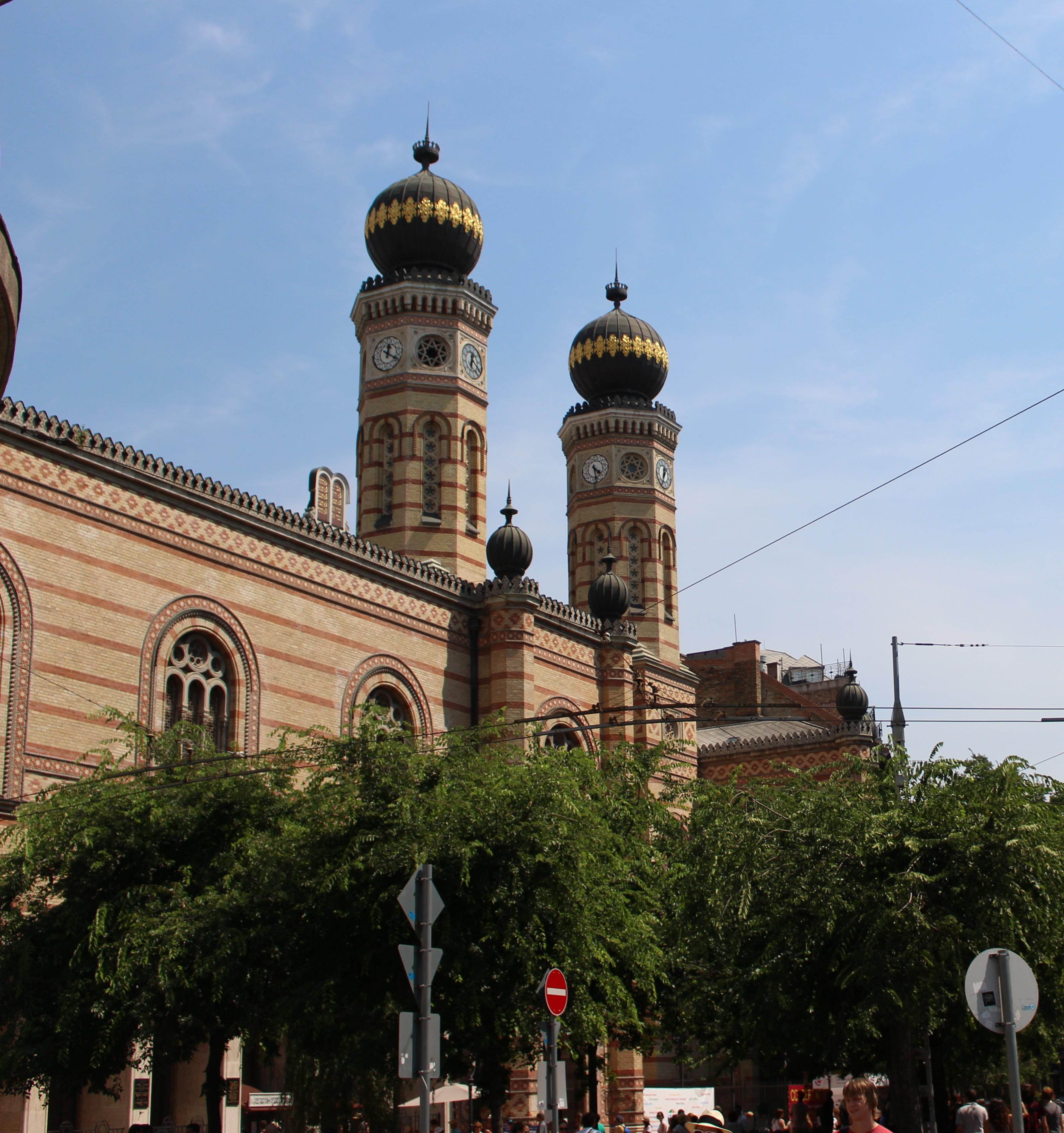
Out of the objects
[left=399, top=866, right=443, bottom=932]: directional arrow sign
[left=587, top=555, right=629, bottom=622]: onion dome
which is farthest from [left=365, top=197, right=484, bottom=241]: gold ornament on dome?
[left=399, top=866, right=443, bottom=932]: directional arrow sign

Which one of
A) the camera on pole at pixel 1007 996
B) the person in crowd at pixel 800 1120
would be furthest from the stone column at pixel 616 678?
the camera on pole at pixel 1007 996

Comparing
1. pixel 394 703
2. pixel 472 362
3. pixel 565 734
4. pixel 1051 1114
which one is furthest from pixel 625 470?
pixel 1051 1114

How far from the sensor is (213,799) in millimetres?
17953

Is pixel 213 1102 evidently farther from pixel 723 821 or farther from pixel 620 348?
pixel 620 348

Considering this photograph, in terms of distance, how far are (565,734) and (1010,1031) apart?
78.0ft

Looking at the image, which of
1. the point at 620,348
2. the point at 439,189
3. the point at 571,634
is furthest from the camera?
the point at 620,348

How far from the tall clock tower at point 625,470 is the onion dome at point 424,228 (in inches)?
344

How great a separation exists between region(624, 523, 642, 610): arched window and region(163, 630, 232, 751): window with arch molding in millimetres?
19210

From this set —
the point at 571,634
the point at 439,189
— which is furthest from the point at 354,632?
the point at 439,189

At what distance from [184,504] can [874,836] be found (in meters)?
13.3

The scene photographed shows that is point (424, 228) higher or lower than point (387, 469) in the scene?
higher

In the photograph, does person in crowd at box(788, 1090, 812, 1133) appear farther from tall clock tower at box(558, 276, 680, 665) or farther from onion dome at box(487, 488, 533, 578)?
tall clock tower at box(558, 276, 680, 665)

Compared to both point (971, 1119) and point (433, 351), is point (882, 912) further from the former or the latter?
point (433, 351)

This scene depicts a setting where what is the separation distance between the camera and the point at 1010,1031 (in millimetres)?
8219
